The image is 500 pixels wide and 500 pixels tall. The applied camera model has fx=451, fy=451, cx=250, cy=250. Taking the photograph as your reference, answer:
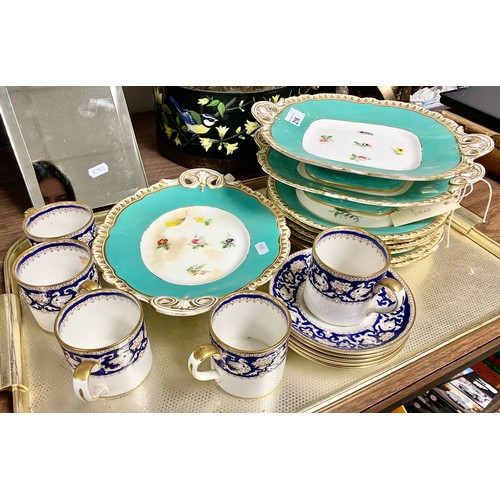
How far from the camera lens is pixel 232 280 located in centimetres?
70

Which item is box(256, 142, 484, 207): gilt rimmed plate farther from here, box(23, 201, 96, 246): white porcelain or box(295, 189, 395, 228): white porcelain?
box(23, 201, 96, 246): white porcelain

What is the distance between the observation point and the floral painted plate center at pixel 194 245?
72cm

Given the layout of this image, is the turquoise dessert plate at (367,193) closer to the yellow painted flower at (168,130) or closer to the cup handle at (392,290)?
the cup handle at (392,290)

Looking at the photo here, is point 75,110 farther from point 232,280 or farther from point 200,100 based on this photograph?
point 232,280

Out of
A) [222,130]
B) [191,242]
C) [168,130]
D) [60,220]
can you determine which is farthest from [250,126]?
[60,220]

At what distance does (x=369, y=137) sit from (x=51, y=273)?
63 centimetres

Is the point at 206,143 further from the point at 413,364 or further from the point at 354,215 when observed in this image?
the point at 413,364

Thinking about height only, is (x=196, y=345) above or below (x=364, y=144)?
below

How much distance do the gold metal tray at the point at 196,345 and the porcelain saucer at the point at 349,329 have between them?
4 centimetres

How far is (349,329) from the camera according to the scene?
2.19 ft

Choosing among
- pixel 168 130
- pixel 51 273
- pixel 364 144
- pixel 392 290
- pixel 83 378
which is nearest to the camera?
pixel 83 378

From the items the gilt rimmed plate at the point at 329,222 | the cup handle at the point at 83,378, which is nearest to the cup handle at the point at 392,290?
the gilt rimmed plate at the point at 329,222

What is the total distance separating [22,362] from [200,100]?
55 centimetres
